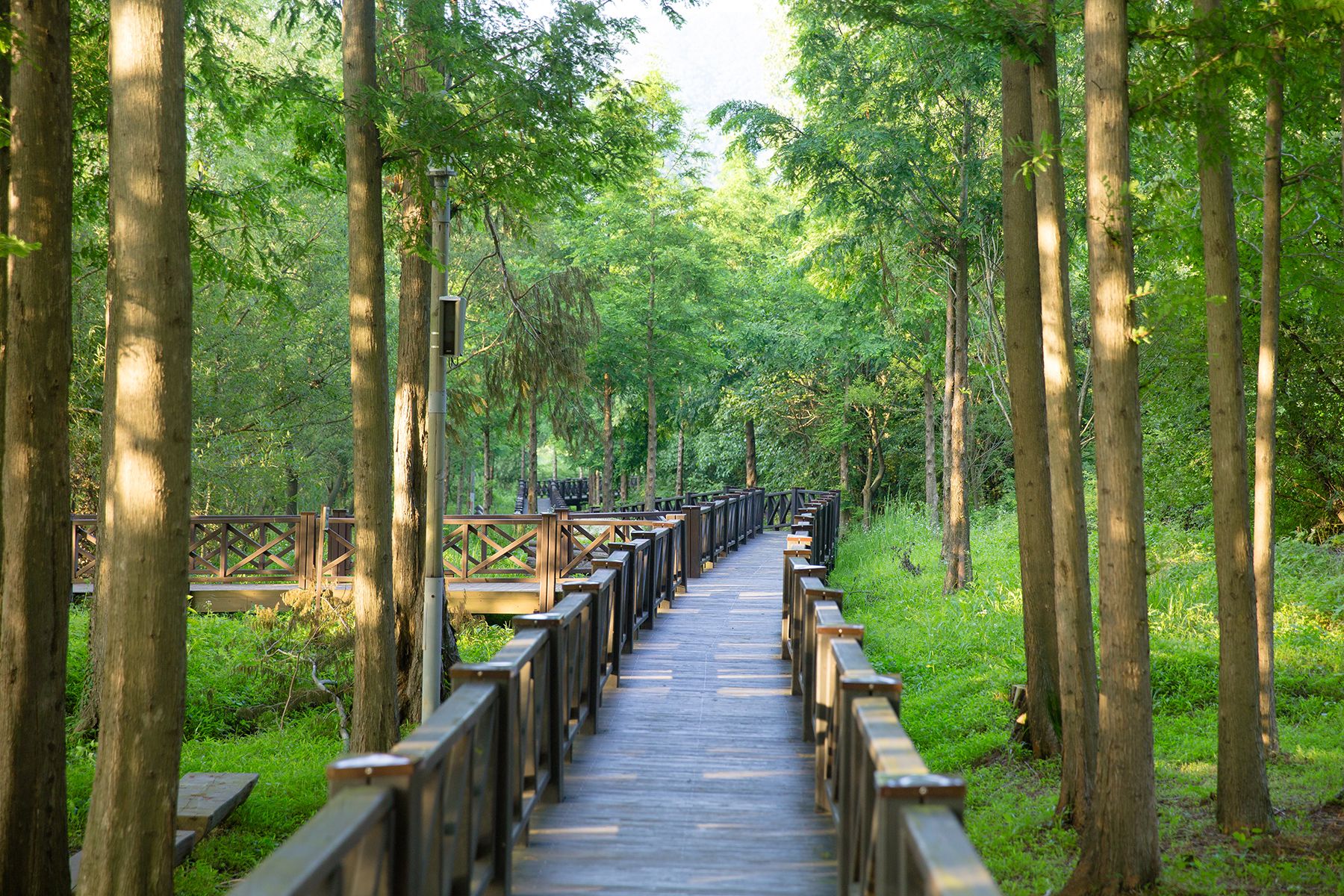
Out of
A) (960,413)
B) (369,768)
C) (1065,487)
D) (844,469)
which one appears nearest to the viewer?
(369,768)

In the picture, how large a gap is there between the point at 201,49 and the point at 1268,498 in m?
10.6

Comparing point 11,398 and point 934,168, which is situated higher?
point 934,168

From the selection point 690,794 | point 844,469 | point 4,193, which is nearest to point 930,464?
point 844,469

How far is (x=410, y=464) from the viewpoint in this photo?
11047 mm

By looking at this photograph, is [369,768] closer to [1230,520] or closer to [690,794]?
[690,794]

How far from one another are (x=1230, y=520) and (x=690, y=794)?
14.7 feet

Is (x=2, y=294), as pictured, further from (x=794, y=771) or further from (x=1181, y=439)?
(x=1181, y=439)

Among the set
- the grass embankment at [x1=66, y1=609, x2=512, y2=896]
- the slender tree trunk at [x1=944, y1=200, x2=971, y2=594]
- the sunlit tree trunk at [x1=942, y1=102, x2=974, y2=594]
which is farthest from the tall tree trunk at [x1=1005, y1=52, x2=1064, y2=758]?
the slender tree trunk at [x1=944, y1=200, x2=971, y2=594]

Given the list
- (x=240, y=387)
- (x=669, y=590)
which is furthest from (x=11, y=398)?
(x=240, y=387)

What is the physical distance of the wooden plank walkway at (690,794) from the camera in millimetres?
4723

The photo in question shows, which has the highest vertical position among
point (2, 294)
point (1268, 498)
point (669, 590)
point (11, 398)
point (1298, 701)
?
point (2, 294)

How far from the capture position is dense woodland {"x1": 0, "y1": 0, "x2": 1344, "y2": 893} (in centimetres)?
553

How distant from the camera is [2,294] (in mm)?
7574

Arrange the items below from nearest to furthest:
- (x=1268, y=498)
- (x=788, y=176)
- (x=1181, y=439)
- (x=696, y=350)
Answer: (x=1268, y=498) < (x=788, y=176) < (x=1181, y=439) < (x=696, y=350)
